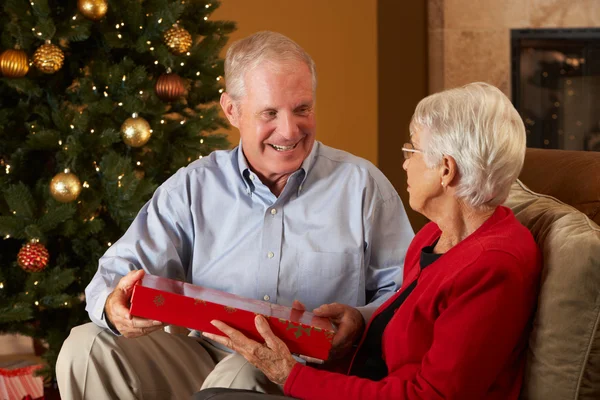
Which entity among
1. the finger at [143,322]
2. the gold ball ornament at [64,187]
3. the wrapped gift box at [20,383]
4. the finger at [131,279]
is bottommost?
the wrapped gift box at [20,383]

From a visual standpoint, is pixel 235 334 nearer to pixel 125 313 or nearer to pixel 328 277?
pixel 125 313

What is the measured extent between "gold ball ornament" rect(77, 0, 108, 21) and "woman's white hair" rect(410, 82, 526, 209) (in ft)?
5.46

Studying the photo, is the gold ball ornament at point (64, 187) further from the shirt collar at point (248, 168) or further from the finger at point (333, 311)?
the finger at point (333, 311)

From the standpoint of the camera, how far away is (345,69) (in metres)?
4.73

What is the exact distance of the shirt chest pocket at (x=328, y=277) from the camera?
193 centimetres

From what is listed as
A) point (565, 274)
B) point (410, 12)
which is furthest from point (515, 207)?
point (410, 12)

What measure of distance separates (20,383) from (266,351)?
1779mm

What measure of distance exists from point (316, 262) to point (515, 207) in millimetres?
519

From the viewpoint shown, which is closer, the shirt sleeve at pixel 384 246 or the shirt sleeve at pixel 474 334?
the shirt sleeve at pixel 474 334

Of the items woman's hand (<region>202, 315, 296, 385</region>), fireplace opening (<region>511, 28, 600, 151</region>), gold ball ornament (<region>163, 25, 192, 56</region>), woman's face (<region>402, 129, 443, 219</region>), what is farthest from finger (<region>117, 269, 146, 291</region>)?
fireplace opening (<region>511, 28, 600, 151</region>)

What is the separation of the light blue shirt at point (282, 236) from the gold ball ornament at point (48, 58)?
37.0 inches

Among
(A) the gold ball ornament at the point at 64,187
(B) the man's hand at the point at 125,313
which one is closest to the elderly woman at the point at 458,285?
(B) the man's hand at the point at 125,313

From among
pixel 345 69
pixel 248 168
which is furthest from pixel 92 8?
pixel 345 69

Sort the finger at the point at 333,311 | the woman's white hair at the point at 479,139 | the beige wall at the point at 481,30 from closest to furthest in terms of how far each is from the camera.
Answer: the woman's white hair at the point at 479,139, the finger at the point at 333,311, the beige wall at the point at 481,30
